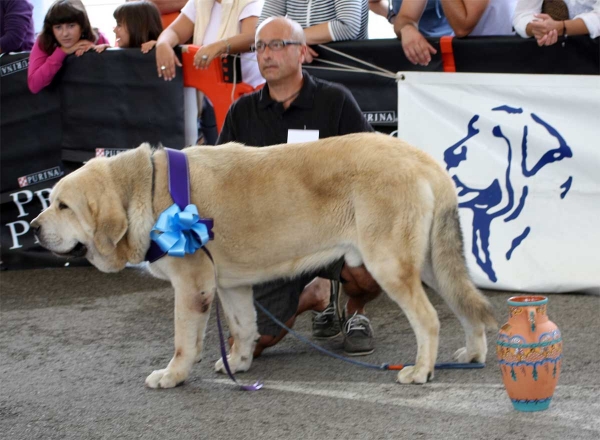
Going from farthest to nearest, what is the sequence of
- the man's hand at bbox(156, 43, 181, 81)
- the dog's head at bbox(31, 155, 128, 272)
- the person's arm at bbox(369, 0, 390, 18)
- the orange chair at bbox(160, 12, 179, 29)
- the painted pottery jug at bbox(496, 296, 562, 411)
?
the orange chair at bbox(160, 12, 179, 29)
the person's arm at bbox(369, 0, 390, 18)
the man's hand at bbox(156, 43, 181, 81)
the dog's head at bbox(31, 155, 128, 272)
the painted pottery jug at bbox(496, 296, 562, 411)

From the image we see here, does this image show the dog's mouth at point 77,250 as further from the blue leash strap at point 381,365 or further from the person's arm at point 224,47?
the person's arm at point 224,47

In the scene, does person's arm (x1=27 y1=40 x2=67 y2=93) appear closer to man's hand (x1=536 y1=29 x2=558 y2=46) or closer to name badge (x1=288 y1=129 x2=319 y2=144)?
name badge (x1=288 y1=129 x2=319 y2=144)

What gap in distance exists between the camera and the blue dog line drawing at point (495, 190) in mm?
5527

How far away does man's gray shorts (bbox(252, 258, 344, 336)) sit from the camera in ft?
15.1

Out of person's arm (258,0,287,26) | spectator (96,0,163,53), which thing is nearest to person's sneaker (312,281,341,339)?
person's arm (258,0,287,26)

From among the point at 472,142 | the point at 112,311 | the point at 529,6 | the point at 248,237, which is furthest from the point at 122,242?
the point at 529,6

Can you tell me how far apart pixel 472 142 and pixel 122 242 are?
2632 mm

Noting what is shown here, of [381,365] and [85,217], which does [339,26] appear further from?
[85,217]

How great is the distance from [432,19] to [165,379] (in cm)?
371

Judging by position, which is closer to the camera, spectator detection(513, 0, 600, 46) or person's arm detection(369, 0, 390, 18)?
spectator detection(513, 0, 600, 46)

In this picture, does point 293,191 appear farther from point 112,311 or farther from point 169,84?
point 169,84

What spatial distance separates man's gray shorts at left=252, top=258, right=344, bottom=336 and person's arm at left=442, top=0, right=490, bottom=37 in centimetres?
211

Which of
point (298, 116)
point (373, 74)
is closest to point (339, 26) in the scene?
point (373, 74)

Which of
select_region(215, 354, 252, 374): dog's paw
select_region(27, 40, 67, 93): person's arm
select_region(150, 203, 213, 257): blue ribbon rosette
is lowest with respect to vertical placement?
select_region(215, 354, 252, 374): dog's paw
